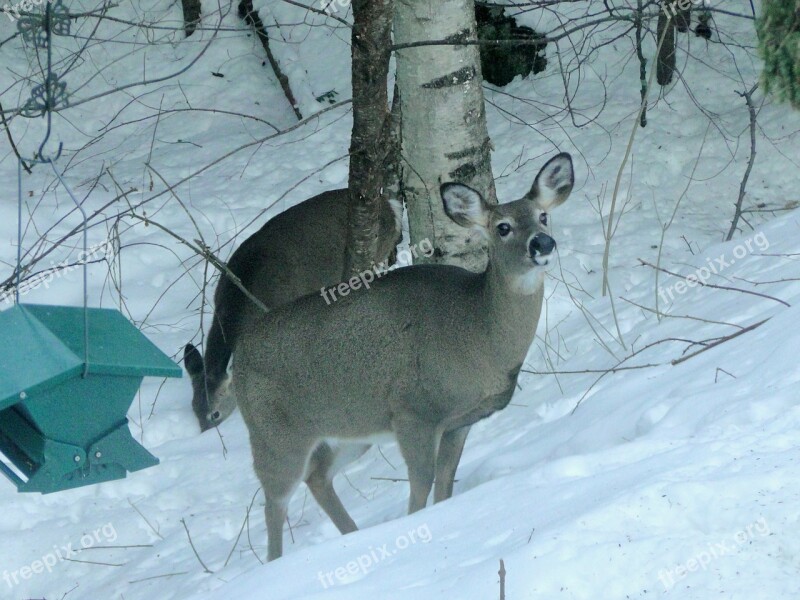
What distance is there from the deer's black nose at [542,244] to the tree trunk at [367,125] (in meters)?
1.06

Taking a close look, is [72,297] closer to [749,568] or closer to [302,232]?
[302,232]

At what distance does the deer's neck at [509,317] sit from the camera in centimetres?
459

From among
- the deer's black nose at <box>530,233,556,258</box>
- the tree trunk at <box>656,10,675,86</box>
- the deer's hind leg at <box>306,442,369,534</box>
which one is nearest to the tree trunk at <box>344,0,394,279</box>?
the deer's hind leg at <box>306,442,369,534</box>

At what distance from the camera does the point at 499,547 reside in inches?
118

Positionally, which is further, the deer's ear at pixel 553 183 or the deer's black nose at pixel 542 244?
the deer's ear at pixel 553 183

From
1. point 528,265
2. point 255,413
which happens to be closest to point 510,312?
point 528,265

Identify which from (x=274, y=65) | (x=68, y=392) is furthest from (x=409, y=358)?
(x=274, y=65)

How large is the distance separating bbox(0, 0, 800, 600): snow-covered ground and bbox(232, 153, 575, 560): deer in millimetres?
269

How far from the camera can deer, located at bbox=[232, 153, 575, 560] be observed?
4.59 m

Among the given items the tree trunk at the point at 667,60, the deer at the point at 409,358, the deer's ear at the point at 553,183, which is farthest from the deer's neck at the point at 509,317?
the tree trunk at the point at 667,60

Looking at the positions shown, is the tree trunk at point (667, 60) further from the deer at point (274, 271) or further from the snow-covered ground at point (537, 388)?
the deer at point (274, 271)

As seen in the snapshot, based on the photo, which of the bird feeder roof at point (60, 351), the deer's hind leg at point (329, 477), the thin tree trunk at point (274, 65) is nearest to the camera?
the bird feeder roof at point (60, 351)

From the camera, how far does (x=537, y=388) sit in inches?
228

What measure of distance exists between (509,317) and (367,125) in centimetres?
111
